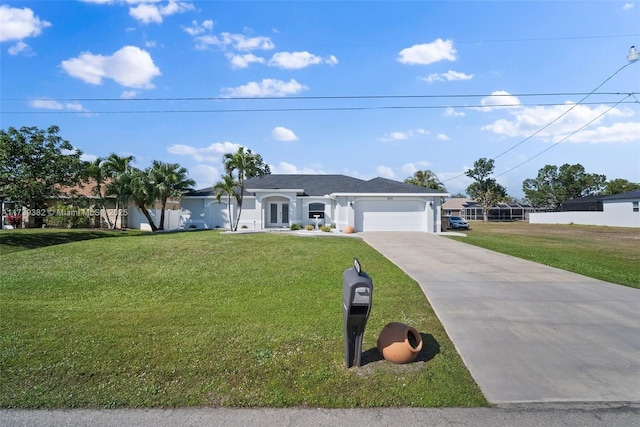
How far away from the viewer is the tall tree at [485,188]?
5909cm

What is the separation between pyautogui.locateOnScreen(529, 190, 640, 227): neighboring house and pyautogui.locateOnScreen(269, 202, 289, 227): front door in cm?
3854

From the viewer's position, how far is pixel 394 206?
22.8 metres

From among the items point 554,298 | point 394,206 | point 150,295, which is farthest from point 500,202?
point 150,295

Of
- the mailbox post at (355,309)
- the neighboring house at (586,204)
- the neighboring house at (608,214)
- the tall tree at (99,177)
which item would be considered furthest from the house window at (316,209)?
the neighboring house at (586,204)

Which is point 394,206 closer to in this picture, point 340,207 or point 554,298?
point 340,207

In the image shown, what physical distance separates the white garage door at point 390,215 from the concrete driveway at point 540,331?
42.8 ft

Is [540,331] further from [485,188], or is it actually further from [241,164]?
[485,188]

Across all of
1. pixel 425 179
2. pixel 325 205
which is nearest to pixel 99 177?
pixel 325 205

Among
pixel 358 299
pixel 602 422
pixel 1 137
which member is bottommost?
pixel 602 422

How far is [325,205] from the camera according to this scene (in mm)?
24938

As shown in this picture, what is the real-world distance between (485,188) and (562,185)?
1828 cm

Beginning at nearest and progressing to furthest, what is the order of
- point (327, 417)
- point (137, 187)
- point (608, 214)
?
point (327, 417), point (137, 187), point (608, 214)

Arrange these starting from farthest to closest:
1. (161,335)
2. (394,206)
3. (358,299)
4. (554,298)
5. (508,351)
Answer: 1. (394,206)
2. (554,298)
3. (161,335)
4. (508,351)
5. (358,299)

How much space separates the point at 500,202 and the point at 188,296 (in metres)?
65.5
